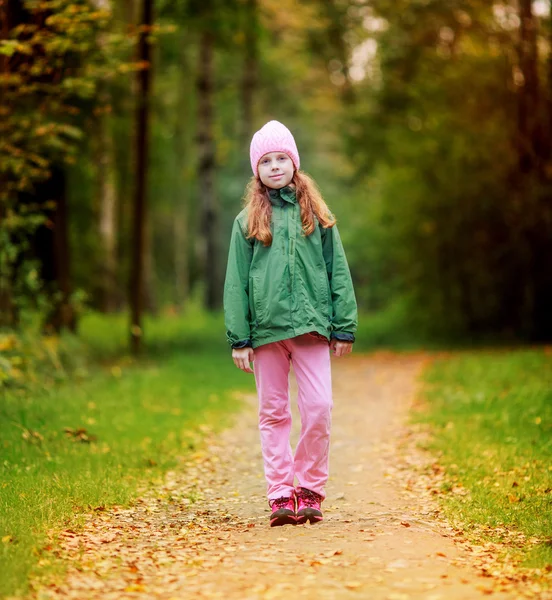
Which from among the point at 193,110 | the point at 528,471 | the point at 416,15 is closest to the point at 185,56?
the point at 193,110

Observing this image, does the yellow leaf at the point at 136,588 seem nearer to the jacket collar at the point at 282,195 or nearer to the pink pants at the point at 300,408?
the pink pants at the point at 300,408

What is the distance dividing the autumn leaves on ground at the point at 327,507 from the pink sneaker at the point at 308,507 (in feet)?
0.30

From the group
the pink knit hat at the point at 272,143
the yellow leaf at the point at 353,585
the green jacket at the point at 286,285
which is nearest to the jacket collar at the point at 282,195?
the green jacket at the point at 286,285

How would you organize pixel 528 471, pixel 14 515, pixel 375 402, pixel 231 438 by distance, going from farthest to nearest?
pixel 375 402
pixel 231 438
pixel 528 471
pixel 14 515

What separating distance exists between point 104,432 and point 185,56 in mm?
22554

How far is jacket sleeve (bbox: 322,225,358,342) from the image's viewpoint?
569 cm

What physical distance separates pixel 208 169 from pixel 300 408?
19036mm

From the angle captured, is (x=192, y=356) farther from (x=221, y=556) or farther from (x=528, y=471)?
(x=221, y=556)

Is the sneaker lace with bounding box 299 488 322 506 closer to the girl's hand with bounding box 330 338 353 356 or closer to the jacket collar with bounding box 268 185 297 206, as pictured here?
the girl's hand with bounding box 330 338 353 356

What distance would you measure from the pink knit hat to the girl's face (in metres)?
0.03

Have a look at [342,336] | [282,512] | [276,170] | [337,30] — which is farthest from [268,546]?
[337,30]

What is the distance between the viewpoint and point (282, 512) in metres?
5.63

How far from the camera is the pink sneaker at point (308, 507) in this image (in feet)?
18.7

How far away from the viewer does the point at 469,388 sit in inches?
469
